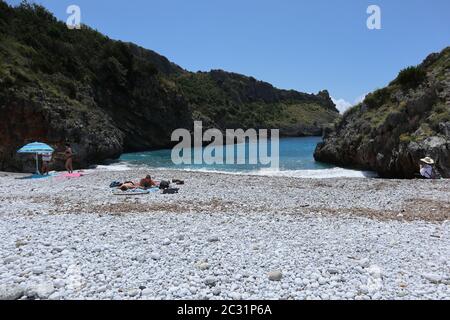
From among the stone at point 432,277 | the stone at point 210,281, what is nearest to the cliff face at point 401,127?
the stone at point 432,277

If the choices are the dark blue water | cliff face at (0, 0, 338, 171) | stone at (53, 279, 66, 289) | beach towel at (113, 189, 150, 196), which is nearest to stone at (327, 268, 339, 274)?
stone at (53, 279, 66, 289)

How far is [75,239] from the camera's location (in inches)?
332

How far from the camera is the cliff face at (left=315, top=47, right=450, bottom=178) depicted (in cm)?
2617

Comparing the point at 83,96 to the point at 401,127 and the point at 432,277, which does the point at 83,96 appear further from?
the point at 432,277

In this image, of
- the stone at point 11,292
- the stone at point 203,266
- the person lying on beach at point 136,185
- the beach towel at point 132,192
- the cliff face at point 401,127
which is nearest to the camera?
the stone at point 11,292

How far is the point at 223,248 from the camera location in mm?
7777

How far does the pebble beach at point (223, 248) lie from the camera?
229 inches

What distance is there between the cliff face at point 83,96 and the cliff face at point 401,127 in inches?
1004

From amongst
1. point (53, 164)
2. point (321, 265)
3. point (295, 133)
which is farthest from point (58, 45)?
point (295, 133)

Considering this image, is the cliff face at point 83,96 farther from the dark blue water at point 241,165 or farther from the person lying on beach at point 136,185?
the person lying on beach at point 136,185

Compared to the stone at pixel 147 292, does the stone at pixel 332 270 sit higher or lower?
higher

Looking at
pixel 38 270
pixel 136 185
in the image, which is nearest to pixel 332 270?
pixel 38 270

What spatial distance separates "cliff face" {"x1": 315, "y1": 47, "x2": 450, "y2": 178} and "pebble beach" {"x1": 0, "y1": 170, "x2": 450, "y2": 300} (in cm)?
1343
